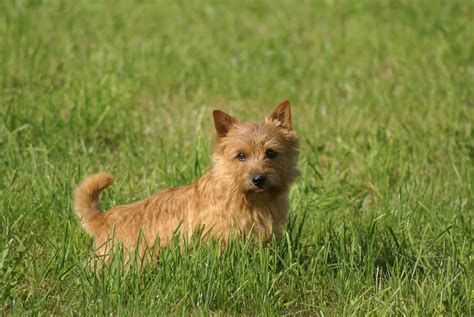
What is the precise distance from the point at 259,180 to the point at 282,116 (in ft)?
1.95

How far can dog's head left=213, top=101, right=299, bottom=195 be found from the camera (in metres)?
5.32

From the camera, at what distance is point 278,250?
5.30 metres

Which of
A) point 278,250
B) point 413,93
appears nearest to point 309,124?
point 413,93

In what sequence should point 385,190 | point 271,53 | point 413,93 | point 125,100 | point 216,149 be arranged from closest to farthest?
point 216,149 < point 385,190 < point 125,100 < point 413,93 < point 271,53

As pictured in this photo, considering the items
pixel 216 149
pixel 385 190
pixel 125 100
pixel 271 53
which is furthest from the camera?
pixel 271 53

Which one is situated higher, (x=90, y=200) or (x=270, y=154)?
(x=270, y=154)

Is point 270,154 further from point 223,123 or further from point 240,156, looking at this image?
point 223,123

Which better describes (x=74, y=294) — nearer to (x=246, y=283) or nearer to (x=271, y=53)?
(x=246, y=283)

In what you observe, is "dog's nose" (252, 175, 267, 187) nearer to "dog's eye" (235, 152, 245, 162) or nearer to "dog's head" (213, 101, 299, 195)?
"dog's head" (213, 101, 299, 195)

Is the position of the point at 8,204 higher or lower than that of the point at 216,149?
lower

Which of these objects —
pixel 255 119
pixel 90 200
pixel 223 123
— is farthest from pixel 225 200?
pixel 255 119

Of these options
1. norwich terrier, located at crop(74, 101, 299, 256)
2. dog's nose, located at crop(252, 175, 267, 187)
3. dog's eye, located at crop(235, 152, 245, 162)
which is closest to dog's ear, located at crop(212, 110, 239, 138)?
norwich terrier, located at crop(74, 101, 299, 256)

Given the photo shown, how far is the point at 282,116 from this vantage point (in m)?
5.71

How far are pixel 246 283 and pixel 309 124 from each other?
368cm
